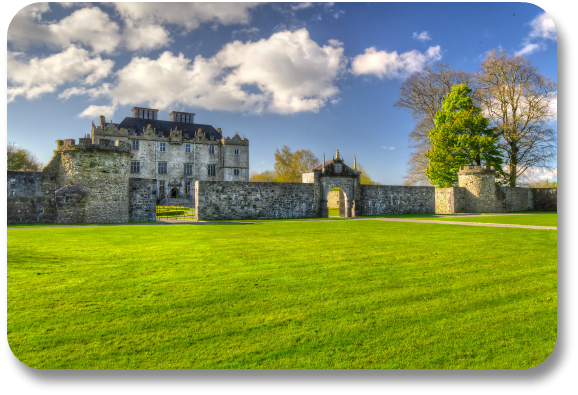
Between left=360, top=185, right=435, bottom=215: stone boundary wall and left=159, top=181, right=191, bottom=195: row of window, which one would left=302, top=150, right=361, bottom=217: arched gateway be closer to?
left=360, top=185, right=435, bottom=215: stone boundary wall

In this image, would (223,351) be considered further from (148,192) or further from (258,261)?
(148,192)

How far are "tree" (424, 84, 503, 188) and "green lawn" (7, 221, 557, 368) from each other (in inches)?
972

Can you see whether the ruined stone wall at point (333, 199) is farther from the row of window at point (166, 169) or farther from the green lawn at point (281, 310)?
the green lawn at point (281, 310)

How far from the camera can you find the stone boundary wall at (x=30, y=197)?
59.2ft

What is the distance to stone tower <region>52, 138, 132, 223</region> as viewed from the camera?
18.3 m

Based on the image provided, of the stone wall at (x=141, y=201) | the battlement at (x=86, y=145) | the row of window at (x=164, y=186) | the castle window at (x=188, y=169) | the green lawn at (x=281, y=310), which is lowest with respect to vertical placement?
the green lawn at (x=281, y=310)

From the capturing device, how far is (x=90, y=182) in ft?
62.1

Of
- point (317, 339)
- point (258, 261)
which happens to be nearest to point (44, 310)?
point (317, 339)

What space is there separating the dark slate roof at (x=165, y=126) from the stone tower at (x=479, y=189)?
35.7m

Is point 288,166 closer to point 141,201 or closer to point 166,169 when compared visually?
point 166,169

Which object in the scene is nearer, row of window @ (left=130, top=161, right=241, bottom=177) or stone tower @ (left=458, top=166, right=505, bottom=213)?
stone tower @ (left=458, top=166, right=505, bottom=213)

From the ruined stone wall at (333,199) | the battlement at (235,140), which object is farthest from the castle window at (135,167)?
the ruined stone wall at (333,199)

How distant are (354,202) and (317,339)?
23.9 m

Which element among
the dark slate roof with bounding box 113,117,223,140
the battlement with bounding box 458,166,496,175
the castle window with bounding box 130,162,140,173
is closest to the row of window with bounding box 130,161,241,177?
the castle window with bounding box 130,162,140,173
